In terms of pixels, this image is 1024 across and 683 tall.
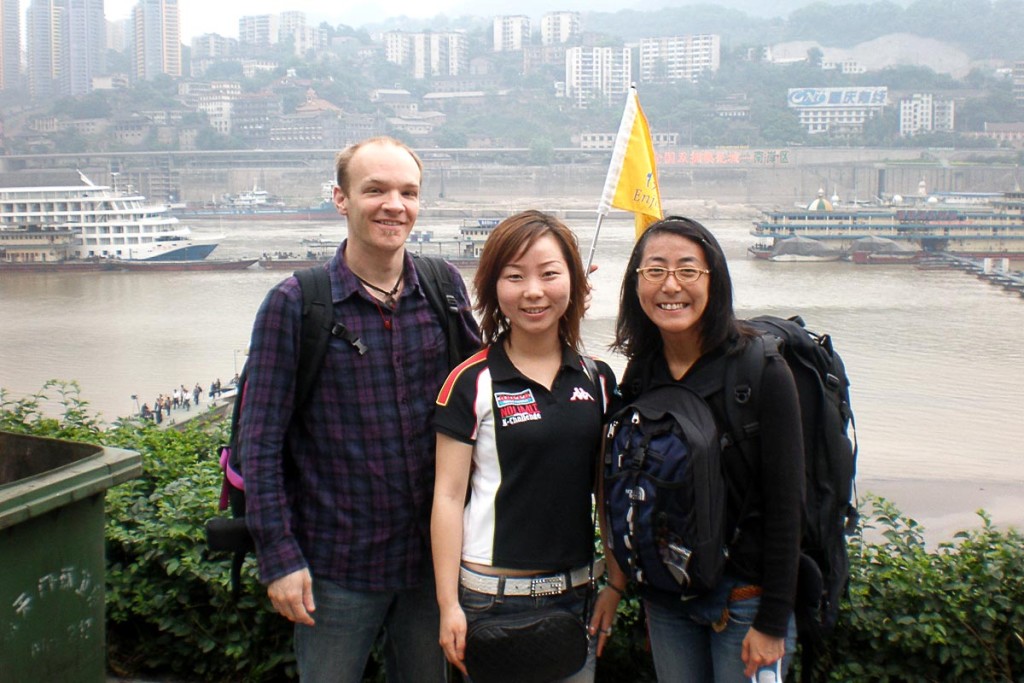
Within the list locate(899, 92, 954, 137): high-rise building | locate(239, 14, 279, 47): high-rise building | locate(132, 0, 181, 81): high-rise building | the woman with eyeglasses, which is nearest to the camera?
the woman with eyeglasses

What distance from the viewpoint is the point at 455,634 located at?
3.21 feet

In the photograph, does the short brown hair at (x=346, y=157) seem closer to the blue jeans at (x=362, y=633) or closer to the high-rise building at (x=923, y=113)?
the blue jeans at (x=362, y=633)

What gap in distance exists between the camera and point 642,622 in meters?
1.31

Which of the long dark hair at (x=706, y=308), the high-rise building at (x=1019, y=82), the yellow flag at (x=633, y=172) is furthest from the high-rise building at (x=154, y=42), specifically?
the long dark hair at (x=706, y=308)

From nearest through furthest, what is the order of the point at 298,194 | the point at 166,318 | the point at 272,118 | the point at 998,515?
1. the point at 998,515
2. the point at 166,318
3. the point at 298,194
4. the point at 272,118

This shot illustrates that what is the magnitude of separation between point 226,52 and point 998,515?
127 ft

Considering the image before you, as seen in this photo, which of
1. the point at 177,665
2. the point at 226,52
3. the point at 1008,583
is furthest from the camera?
the point at 226,52

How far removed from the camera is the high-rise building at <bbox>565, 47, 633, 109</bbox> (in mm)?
32844

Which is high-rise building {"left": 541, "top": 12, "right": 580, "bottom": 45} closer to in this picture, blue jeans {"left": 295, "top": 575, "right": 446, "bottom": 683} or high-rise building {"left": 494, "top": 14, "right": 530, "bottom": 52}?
high-rise building {"left": 494, "top": 14, "right": 530, "bottom": 52}

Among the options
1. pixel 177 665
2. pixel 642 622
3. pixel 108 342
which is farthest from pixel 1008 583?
pixel 108 342

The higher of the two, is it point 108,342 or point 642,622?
point 642,622

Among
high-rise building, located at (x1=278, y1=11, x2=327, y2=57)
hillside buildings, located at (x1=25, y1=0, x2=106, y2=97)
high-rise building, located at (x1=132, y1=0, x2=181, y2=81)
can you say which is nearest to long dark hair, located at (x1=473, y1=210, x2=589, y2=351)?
hillside buildings, located at (x1=25, y1=0, x2=106, y2=97)

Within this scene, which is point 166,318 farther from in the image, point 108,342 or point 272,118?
point 272,118

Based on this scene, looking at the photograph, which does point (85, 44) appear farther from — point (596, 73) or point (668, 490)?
point (668, 490)
